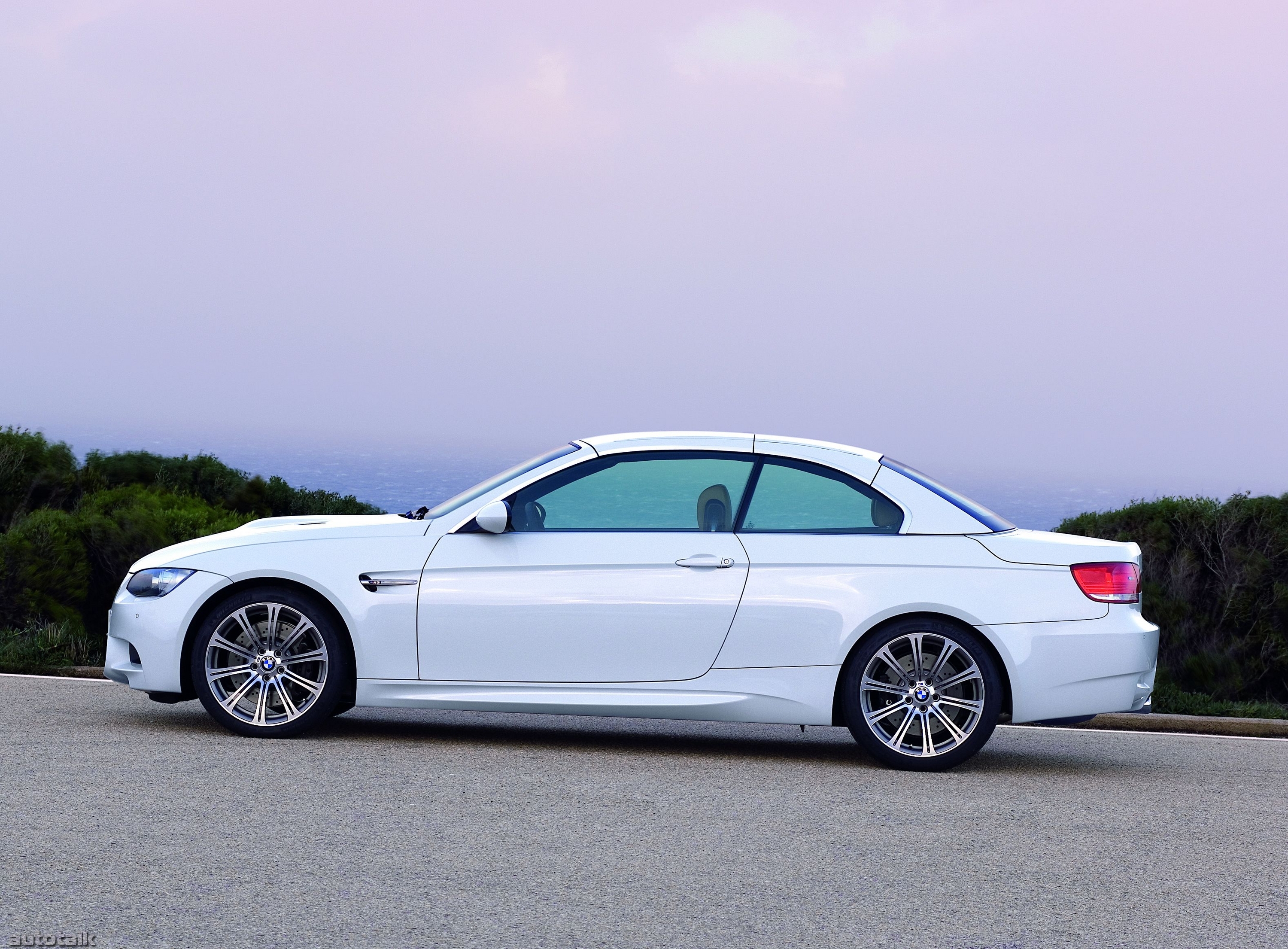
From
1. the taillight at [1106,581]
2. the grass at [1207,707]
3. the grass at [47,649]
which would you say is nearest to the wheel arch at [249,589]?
the grass at [47,649]

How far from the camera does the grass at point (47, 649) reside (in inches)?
420

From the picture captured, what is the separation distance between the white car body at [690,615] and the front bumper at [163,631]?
1 cm

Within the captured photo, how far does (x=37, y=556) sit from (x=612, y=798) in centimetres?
836

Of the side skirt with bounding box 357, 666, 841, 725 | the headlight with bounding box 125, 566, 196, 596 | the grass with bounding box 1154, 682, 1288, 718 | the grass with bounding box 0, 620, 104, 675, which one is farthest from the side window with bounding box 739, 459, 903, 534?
the grass with bounding box 0, 620, 104, 675

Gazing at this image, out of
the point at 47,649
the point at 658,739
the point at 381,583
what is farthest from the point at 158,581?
the point at 47,649

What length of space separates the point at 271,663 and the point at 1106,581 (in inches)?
175

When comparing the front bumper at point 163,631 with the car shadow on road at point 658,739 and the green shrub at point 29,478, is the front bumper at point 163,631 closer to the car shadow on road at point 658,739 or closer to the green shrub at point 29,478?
the car shadow on road at point 658,739

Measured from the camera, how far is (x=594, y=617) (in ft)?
24.5

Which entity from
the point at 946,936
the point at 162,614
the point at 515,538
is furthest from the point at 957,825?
the point at 162,614

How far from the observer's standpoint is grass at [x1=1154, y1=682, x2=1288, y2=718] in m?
10.6

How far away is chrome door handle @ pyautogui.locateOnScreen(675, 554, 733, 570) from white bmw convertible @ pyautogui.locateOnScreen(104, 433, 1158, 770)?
0.04ft

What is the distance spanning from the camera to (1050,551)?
7.65 metres

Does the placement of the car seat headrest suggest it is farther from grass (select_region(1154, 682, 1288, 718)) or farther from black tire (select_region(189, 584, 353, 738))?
grass (select_region(1154, 682, 1288, 718))

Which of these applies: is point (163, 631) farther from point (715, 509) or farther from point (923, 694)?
point (923, 694)
